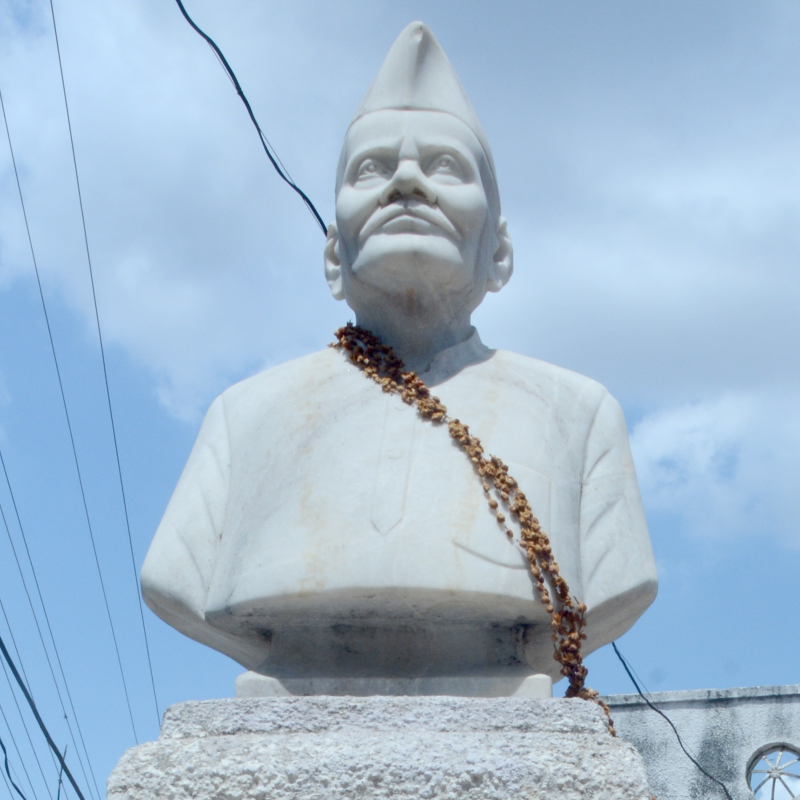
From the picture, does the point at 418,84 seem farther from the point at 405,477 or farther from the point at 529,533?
the point at 529,533

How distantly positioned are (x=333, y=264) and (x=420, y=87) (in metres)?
0.68

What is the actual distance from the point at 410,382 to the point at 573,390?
1.86ft

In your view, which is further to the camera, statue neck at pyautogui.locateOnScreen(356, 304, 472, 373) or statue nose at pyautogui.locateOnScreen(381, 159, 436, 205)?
statue neck at pyautogui.locateOnScreen(356, 304, 472, 373)

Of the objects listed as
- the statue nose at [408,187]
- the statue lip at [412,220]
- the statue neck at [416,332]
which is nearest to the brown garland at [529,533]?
the statue neck at [416,332]

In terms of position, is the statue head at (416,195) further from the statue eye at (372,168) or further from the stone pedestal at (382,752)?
the stone pedestal at (382,752)

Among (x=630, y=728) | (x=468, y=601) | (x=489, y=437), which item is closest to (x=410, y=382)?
(x=489, y=437)

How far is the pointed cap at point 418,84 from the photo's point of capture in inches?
165

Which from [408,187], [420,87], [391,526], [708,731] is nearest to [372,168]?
[408,187]

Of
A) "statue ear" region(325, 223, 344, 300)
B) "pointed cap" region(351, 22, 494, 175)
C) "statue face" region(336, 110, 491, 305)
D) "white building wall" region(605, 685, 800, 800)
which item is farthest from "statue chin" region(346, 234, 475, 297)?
"white building wall" region(605, 685, 800, 800)

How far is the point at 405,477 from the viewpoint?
3.64 m

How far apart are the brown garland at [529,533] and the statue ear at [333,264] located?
509mm

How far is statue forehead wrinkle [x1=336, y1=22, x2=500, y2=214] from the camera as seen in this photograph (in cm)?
420

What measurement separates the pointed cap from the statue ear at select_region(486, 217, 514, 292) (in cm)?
25

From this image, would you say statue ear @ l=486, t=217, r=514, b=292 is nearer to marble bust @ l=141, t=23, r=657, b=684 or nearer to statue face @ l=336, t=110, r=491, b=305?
marble bust @ l=141, t=23, r=657, b=684
